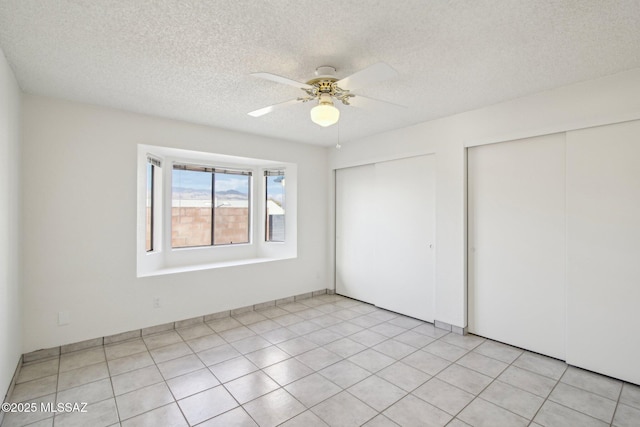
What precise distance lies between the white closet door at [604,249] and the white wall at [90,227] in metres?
3.84

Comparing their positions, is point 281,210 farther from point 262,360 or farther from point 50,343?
point 50,343

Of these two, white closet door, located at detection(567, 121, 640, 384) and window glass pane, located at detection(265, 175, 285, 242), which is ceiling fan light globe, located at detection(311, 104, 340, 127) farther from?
window glass pane, located at detection(265, 175, 285, 242)

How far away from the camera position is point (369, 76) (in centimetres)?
192

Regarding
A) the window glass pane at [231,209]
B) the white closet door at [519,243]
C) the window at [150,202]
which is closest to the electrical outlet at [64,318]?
the window at [150,202]

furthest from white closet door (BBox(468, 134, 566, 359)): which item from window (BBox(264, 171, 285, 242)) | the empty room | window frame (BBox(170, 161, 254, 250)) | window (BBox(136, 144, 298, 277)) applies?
window frame (BBox(170, 161, 254, 250))

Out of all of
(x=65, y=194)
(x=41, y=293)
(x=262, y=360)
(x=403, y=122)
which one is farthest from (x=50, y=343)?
(x=403, y=122)

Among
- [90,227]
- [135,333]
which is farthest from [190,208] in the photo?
[135,333]

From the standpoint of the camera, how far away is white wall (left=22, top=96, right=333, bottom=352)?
2.83m

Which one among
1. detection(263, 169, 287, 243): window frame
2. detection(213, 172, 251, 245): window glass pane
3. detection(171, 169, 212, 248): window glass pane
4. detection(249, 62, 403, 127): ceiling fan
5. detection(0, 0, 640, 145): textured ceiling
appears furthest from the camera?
detection(263, 169, 287, 243): window frame

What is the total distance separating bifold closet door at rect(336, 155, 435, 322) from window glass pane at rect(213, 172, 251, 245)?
1555 millimetres

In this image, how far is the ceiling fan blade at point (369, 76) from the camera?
1798mm

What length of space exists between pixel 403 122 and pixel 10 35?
350 cm

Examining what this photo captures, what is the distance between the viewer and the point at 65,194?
2957 mm

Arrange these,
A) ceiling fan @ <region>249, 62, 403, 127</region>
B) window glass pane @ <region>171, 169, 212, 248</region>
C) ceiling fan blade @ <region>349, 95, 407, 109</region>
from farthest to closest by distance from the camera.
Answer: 1. window glass pane @ <region>171, 169, 212, 248</region>
2. ceiling fan blade @ <region>349, 95, 407, 109</region>
3. ceiling fan @ <region>249, 62, 403, 127</region>
